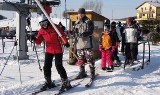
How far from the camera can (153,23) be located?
2702 cm

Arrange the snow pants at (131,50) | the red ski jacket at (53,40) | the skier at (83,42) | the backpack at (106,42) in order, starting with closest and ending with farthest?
1. the red ski jacket at (53,40)
2. the skier at (83,42)
3. the backpack at (106,42)
4. the snow pants at (131,50)

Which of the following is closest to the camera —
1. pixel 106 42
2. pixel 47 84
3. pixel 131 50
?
pixel 47 84

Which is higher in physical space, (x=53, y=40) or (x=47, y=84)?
(x=53, y=40)

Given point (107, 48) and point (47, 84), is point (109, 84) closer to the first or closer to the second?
point (47, 84)

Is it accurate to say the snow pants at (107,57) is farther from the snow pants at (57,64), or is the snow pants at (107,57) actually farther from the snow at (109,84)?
the snow pants at (57,64)

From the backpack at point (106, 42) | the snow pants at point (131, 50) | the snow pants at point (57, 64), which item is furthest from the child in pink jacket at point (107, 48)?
the snow pants at point (57, 64)

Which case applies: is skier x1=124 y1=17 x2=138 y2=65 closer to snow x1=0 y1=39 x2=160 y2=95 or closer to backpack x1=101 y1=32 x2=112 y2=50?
snow x1=0 y1=39 x2=160 y2=95

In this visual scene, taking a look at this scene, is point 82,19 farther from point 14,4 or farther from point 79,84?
point 14,4

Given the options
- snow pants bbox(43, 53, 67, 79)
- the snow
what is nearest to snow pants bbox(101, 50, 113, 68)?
the snow

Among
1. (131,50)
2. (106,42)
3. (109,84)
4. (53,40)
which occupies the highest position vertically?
(53,40)

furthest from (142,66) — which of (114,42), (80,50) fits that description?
(80,50)

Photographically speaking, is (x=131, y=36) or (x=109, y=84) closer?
(x=109, y=84)

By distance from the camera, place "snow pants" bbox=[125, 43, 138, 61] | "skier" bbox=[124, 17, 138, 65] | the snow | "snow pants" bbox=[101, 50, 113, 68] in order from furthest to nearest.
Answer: "snow pants" bbox=[125, 43, 138, 61] < "skier" bbox=[124, 17, 138, 65] < "snow pants" bbox=[101, 50, 113, 68] < the snow

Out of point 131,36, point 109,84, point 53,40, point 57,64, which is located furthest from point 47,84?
point 131,36
